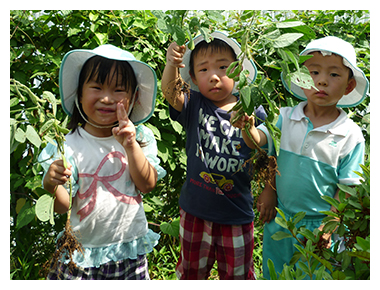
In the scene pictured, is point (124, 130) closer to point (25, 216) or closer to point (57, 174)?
point (57, 174)

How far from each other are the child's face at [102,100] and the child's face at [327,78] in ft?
2.98

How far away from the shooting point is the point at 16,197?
7.71ft

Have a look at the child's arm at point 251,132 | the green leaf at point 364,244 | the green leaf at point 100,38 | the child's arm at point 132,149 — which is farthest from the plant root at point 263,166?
the green leaf at point 100,38

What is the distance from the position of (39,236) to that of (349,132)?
2.16m

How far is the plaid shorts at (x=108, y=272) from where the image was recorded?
153 centimetres

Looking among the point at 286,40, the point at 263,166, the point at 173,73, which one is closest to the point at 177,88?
the point at 173,73

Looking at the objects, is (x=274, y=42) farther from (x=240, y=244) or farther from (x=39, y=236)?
(x=39, y=236)

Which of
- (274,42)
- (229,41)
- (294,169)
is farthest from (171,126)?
(274,42)

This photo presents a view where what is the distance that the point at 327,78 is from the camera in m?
1.59

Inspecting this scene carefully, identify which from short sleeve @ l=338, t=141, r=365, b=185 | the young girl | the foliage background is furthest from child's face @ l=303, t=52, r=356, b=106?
the young girl

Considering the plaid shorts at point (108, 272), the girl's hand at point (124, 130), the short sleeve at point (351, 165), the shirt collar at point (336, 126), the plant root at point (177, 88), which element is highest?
the plant root at point (177, 88)

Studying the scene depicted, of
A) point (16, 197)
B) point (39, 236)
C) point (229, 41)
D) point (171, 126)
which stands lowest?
point (39, 236)

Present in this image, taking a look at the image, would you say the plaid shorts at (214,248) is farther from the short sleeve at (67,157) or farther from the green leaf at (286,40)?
the green leaf at (286,40)

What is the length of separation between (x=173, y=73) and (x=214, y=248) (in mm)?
920
